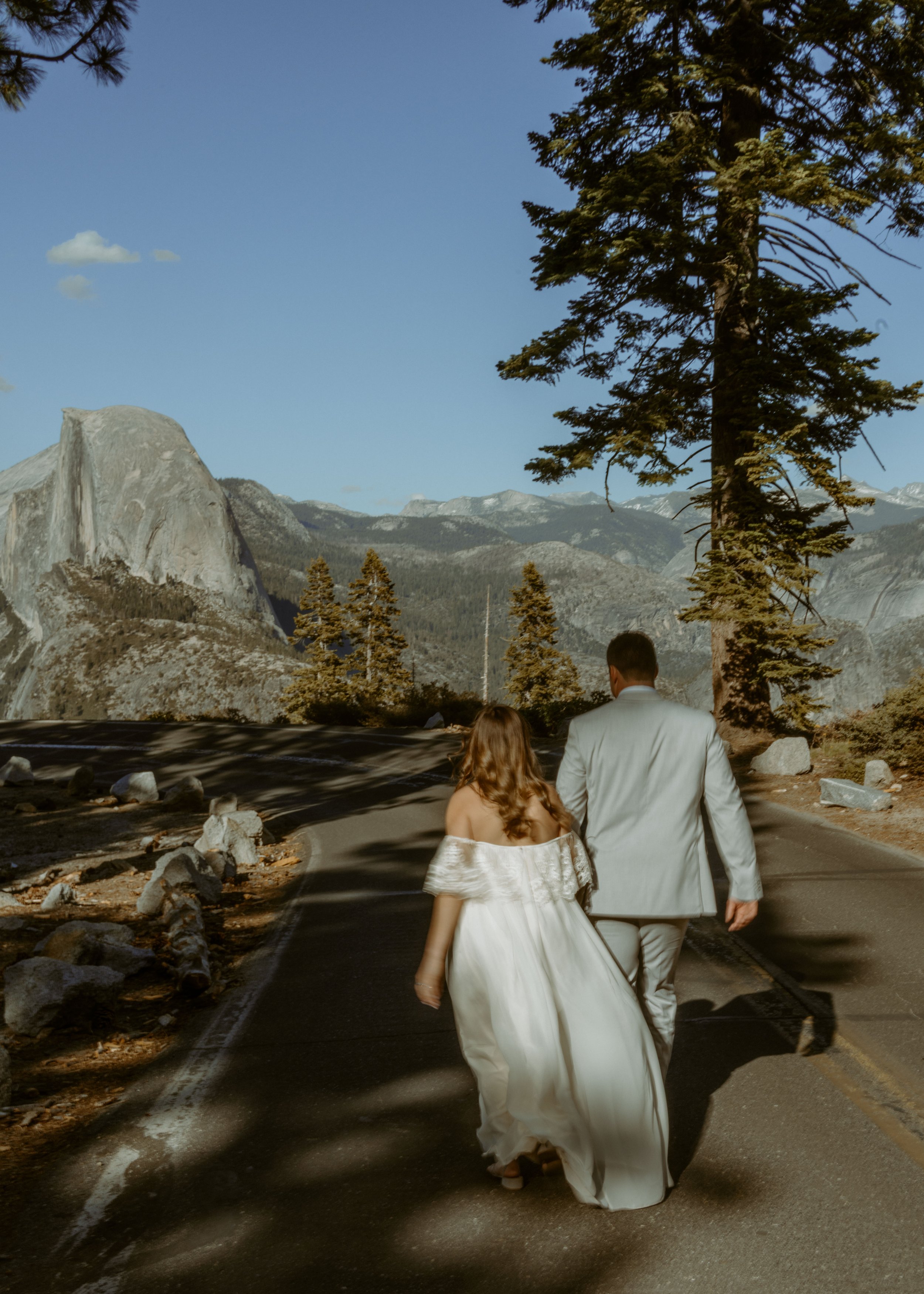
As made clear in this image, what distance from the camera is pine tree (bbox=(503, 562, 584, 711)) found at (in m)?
55.3

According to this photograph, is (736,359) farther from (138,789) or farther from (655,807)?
(655,807)

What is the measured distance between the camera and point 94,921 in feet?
28.1

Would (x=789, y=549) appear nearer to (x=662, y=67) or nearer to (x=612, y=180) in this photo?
(x=612, y=180)

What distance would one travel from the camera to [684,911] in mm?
3732

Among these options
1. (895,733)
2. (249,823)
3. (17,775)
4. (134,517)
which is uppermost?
(134,517)

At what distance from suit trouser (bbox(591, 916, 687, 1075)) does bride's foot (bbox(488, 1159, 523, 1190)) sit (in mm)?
637

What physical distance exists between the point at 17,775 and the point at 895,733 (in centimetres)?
1509

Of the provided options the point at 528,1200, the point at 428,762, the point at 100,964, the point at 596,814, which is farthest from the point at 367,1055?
the point at 428,762

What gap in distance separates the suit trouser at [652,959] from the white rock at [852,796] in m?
8.66

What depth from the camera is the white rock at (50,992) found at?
233 inches

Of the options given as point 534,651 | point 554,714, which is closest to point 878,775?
point 554,714

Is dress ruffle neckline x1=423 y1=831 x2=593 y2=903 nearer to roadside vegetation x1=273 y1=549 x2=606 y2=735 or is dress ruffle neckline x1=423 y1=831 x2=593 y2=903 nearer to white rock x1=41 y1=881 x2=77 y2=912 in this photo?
white rock x1=41 y1=881 x2=77 y2=912

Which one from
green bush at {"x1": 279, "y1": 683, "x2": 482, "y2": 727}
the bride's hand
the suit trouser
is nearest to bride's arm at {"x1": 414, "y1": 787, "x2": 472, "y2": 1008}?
the bride's hand

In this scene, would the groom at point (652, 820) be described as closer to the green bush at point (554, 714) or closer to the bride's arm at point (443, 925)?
the bride's arm at point (443, 925)
